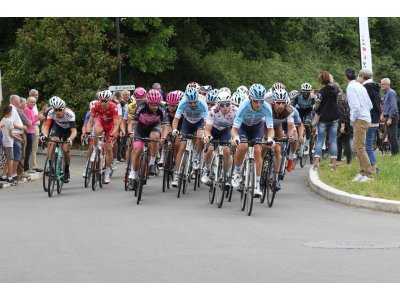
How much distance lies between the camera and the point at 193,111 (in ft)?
57.3

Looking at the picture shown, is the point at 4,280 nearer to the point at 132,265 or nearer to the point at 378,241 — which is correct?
the point at 132,265

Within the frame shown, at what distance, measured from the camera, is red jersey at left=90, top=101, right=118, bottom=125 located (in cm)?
1897

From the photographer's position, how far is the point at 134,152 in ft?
54.7

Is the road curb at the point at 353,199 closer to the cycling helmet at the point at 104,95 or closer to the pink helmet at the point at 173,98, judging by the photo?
the pink helmet at the point at 173,98

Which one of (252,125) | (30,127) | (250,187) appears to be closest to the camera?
(250,187)

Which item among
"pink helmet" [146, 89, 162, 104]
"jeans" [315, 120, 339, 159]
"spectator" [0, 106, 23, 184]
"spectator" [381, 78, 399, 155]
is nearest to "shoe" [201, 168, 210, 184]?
"pink helmet" [146, 89, 162, 104]

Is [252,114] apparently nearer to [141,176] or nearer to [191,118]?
[141,176]

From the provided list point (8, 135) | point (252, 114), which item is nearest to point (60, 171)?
point (8, 135)

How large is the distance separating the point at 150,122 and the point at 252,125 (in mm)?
2717

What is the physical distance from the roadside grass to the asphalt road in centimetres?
55

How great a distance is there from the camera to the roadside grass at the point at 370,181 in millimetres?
15508

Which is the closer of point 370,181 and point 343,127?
point 370,181

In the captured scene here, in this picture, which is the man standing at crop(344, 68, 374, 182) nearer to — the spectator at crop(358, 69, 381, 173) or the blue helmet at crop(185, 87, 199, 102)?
the spectator at crop(358, 69, 381, 173)

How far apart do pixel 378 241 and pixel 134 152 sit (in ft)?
21.3
